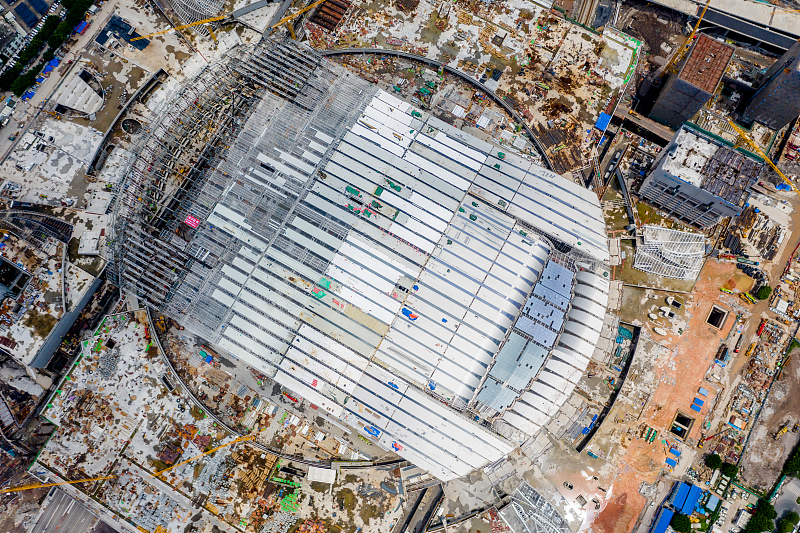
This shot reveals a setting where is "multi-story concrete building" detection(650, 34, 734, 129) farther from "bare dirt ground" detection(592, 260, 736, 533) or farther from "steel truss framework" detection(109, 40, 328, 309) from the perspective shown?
"steel truss framework" detection(109, 40, 328, 309)

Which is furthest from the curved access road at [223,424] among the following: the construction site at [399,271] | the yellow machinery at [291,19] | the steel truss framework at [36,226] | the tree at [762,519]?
the tree at [762,519]

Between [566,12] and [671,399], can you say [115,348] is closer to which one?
[671,399]

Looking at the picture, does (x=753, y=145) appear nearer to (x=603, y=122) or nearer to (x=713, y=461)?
(x=603, y=122)

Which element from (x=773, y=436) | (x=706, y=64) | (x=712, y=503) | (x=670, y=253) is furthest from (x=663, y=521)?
(x=706, y=64)

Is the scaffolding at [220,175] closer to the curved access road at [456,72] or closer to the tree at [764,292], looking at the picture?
the curved access road at [456,72]

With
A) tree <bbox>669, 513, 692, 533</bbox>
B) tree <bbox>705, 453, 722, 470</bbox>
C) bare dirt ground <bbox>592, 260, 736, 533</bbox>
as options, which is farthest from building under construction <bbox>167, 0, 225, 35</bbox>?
tree <bbox>669, 513, 692, 533</bbox>

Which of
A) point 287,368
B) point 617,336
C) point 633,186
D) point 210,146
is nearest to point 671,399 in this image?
point 617,336
